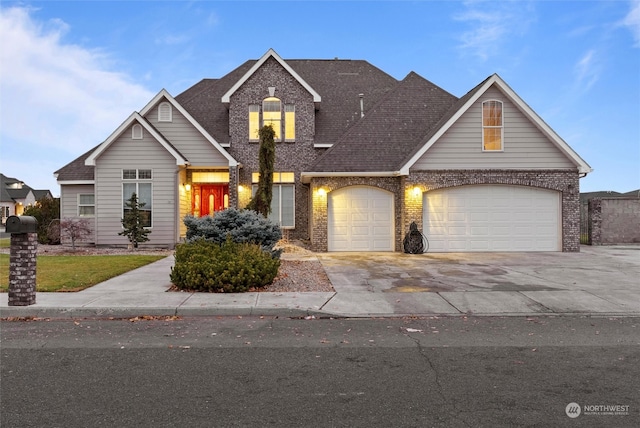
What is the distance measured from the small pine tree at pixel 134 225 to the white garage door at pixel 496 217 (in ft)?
38.5

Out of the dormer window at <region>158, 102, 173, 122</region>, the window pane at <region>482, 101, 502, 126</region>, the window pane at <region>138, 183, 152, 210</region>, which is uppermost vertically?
the dormer window at <region>158, 102, 173, 122</region>

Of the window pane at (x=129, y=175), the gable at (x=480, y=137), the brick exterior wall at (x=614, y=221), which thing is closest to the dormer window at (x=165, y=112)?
the window pane at (x=129, y=175)

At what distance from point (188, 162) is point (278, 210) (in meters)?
4.73

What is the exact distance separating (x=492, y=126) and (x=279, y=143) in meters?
9.58

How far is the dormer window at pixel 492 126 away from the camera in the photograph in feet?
60.7

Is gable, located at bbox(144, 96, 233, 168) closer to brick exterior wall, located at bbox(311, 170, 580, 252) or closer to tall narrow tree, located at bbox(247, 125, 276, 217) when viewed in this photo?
tall narrow tree, located at bbox(247, 125, 276, 217)

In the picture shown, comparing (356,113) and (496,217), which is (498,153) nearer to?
(496,217)

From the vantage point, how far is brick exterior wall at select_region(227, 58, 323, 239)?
21.7m

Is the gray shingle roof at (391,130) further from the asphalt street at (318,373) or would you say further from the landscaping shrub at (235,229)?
the asphalt street at (318,373)

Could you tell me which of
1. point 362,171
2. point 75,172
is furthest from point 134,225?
point 362,171

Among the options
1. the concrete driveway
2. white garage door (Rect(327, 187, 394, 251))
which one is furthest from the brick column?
white garage door (Rect(327, 187, 394, 251))

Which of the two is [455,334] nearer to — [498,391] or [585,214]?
[498,391]

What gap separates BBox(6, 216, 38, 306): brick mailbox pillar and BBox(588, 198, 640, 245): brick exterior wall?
23.2 metres

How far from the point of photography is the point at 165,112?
2066 cm
